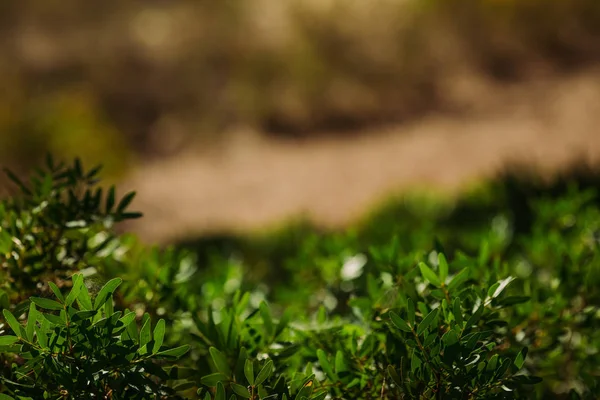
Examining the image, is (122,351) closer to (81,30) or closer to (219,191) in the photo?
(219,191)

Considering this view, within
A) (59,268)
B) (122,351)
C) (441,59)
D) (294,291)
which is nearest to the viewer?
(122,351)

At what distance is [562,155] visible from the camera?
7402 mm

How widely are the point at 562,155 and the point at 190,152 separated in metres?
4.81

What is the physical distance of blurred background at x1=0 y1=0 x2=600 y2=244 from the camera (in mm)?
8383

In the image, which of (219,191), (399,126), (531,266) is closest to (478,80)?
(399,126)

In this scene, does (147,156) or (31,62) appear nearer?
(147,156)

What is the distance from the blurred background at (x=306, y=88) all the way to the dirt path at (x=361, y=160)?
0.10 ft

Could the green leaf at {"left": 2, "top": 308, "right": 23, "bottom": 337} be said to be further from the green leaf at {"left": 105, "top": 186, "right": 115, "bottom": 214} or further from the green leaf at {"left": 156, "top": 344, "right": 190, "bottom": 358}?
the green leaf at {"left": 105, "top": 186, "right": 115, "bottom": 214}

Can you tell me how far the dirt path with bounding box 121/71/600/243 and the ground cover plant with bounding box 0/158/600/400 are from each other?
199 inches

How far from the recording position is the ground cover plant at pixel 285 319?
0.98m

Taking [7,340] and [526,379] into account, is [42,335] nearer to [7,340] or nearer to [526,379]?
[7,340]

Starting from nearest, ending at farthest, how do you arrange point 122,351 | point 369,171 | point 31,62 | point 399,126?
point 122,351, point 369,171, point 399,126, point 31,62

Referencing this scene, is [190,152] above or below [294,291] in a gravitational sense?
below

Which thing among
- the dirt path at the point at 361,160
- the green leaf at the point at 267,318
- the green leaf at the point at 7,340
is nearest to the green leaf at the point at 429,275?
the green leaf at the point at 267,318
